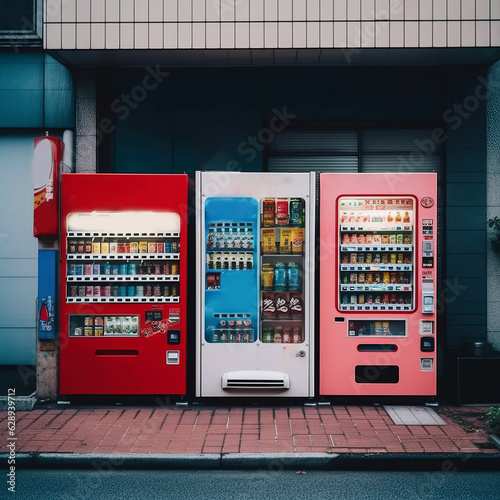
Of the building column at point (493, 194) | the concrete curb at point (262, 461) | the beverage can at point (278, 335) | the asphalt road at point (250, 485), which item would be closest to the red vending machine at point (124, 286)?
the beverage can at point (278, 335)

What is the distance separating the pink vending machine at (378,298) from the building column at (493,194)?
6.44 feet

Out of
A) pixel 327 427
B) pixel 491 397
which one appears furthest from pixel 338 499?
pixel 491 397

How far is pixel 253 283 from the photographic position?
685cm

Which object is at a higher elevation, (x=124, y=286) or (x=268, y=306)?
(x=124, y=286)

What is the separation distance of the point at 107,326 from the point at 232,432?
2226mm

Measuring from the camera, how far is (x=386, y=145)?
850 cm

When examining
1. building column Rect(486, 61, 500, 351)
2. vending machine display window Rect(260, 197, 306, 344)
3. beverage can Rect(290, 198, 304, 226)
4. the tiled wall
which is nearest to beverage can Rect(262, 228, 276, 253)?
vending machine display window Rect(260, 197, 306, 344)

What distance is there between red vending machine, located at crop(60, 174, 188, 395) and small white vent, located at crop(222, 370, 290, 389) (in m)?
0.61

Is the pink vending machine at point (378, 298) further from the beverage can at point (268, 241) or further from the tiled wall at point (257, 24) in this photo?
the tiled wall at point (257, 24)

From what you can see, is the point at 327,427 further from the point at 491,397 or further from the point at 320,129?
the point at 320,129

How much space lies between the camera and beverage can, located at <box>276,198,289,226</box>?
6879 millimetres

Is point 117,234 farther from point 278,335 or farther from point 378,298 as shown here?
point 378,298

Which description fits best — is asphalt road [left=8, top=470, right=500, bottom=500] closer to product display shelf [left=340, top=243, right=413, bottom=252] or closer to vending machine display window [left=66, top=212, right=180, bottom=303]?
vending machine display window [left=66, top=212, right=180, bottom=303]

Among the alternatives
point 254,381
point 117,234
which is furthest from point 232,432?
point 117,234
